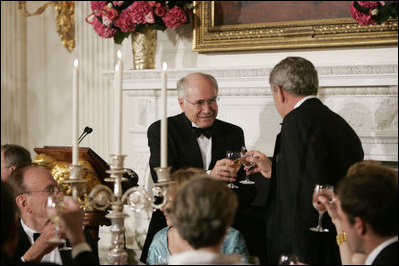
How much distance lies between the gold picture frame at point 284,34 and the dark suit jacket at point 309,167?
1.65 m

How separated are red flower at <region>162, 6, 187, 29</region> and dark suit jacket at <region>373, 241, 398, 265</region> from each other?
3.40 metres

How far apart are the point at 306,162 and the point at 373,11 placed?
185cm

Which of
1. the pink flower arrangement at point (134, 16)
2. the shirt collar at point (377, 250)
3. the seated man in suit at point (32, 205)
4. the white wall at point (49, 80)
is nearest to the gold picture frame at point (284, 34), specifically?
the pink flower arrangement at point (134, 16)

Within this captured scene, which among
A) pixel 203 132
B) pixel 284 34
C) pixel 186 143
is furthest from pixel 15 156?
pixel 284 34

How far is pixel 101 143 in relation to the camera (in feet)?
Result: 20.6

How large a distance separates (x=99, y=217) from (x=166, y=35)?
2153 millimetres

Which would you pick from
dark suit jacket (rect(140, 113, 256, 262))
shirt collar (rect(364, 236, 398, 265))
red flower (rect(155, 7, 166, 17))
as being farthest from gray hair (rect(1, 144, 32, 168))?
shirt collar (rect(364, 236, 398, 265))

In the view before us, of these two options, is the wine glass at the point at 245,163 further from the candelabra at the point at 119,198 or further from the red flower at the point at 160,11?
the red flower at the point at 160,11

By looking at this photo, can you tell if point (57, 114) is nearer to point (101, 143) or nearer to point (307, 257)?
point (101, 143)

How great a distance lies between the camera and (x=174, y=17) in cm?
506

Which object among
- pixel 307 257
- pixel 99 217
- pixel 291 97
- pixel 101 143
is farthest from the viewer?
pixel 101 143

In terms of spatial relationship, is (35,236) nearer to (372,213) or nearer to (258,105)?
(372,213)

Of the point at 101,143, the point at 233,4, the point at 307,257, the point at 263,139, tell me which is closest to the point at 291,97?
the point at 307,257

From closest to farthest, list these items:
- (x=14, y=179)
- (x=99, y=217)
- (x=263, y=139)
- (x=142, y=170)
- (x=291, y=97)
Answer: (x=14, y=179) → (x=291, y=97) → (x=99, y=217) → (x=263, y=139) → (x=142, y=170)
